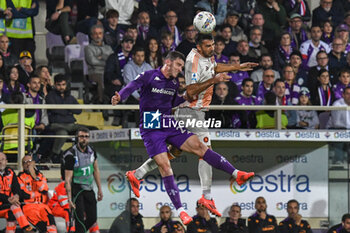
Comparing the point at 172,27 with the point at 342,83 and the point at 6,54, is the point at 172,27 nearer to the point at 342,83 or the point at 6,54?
the point at 6,54

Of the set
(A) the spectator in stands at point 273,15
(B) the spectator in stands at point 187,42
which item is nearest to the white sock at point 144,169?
(B) the spectator in stands at point 187,42

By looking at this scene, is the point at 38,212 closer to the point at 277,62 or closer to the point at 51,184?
the point at 51,184

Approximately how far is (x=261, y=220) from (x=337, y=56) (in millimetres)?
4214

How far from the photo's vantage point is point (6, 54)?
61.7 feet

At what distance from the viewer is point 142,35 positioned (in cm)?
1966

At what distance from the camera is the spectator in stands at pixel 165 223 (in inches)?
689

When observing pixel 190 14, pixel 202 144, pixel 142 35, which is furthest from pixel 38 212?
pixel 202 144

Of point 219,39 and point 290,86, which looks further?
point 219,39

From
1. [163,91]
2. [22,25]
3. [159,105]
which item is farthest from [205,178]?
[22,25]

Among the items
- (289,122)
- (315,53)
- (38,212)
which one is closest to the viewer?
(38,212)

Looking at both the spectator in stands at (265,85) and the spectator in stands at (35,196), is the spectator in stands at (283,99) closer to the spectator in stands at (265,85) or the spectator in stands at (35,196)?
the spectator in stands at (265,85)

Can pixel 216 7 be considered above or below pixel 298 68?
above

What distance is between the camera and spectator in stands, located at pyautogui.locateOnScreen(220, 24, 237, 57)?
771 inches

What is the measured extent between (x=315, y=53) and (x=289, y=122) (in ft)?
7.15
